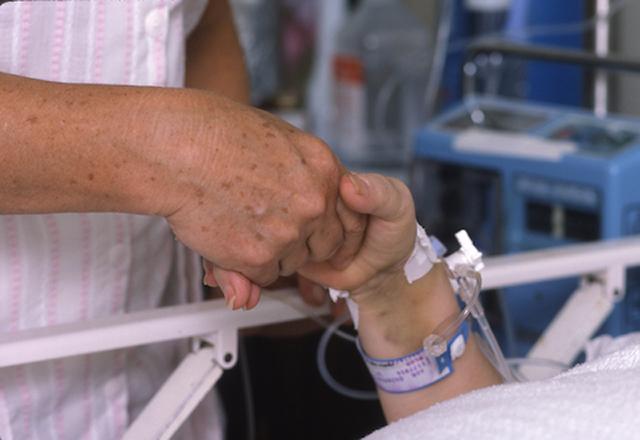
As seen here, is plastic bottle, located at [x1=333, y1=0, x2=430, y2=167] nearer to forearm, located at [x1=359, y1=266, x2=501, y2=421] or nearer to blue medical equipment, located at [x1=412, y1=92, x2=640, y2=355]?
blue medical equipment, located at [x1=412, y1=92, x2=640, y2=355]

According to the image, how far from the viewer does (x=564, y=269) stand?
121 centimetres

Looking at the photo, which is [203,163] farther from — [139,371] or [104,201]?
[139,371]

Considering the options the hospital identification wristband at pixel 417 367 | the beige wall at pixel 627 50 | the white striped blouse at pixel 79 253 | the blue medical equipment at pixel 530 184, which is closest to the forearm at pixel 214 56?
the white striped blouse at pixel 79 253

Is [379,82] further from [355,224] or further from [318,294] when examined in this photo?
[355,224]

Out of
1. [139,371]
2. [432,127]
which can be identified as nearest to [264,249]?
[139,371]

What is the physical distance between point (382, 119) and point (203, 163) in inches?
78.9

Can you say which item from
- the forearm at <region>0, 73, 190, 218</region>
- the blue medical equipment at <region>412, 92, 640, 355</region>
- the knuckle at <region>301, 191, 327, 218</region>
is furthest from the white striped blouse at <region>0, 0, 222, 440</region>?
the blue medical equipment at <region>412, 92, 640, 355</region>

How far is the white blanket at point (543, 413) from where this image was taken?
79 centimetres

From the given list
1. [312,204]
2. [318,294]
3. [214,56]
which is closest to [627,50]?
[214,56]

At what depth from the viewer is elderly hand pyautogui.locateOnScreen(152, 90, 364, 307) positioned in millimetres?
850

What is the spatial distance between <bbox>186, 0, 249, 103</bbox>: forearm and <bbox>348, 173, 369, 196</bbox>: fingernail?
0.43m

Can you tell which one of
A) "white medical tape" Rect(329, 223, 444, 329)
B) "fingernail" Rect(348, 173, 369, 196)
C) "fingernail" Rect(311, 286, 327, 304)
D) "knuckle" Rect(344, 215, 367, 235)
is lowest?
"fingernail" Rect(311, 286, 327, 304)

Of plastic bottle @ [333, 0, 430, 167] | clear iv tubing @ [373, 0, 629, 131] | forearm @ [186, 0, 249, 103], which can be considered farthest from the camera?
plastic bottle @ [333, 0, 430, 167]

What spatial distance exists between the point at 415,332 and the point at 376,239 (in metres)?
0.13
